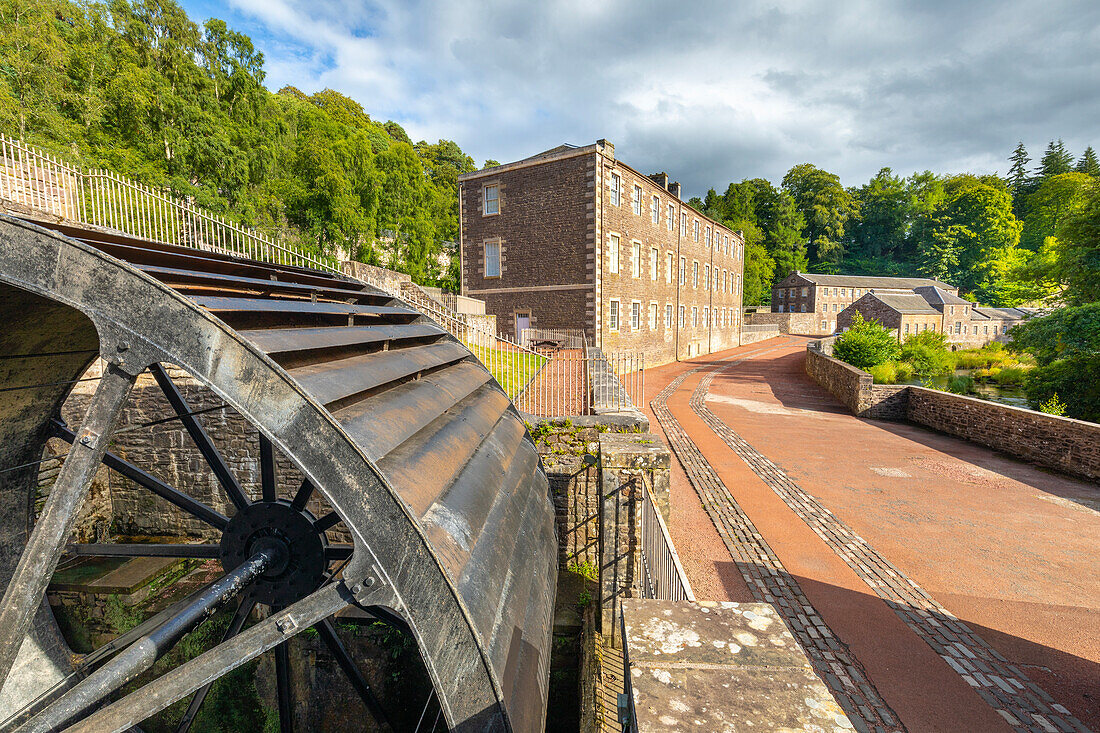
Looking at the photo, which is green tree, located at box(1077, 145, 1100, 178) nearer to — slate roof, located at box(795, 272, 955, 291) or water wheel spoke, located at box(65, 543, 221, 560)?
slate roof, located at box(795, 272, 955, 291)

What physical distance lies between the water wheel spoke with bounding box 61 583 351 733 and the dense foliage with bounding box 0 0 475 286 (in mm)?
20151

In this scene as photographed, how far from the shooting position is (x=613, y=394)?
7.58 metres

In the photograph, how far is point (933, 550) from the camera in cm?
676

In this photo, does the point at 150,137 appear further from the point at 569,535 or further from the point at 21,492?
the point at 569,535

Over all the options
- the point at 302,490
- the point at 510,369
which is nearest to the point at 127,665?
the point at 302,490

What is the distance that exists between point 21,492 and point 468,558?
13.9ft

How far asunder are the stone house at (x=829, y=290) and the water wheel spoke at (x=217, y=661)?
208 ft

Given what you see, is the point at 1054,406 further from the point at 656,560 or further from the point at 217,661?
the point at 217,661

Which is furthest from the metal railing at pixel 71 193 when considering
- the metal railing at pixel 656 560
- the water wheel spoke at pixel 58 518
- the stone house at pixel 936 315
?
the stone house at pixel 936 315

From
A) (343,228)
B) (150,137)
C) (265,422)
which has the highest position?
(150,137)

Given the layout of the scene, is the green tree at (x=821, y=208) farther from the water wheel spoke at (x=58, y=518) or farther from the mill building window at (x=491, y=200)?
the water wheel spoke at (x=58, y=518)

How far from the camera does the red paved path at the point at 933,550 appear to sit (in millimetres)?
4445

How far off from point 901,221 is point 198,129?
8215cm

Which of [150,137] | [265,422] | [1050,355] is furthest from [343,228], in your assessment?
[1050,355]
